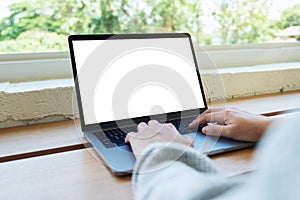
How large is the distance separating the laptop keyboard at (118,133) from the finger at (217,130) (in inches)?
2.1

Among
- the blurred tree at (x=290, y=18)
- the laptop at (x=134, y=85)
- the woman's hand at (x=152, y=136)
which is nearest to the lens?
the woman's hand at (x=152, y=136)

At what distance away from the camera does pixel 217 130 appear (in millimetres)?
741

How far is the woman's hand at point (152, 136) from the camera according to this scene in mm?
662

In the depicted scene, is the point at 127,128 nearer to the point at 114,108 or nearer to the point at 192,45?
the point at 114,108

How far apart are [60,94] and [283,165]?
78 cm

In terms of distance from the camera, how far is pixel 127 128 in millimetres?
789

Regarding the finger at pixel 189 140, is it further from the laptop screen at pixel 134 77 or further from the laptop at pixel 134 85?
the laptop screen at pixel 134 77

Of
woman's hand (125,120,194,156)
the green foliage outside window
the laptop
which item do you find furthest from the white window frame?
woman's hand (125,120,194,156)

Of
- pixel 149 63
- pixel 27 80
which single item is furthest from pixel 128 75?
pixel 27 80

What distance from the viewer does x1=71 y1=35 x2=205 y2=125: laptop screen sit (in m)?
0.81

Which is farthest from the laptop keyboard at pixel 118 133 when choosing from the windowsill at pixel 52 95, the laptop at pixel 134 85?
the windowsill at pixel 52 95

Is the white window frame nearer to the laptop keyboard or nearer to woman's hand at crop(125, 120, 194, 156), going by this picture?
the laptop keyboard

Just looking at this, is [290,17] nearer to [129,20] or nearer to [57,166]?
[129,20]

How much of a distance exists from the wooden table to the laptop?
0.15 feet
